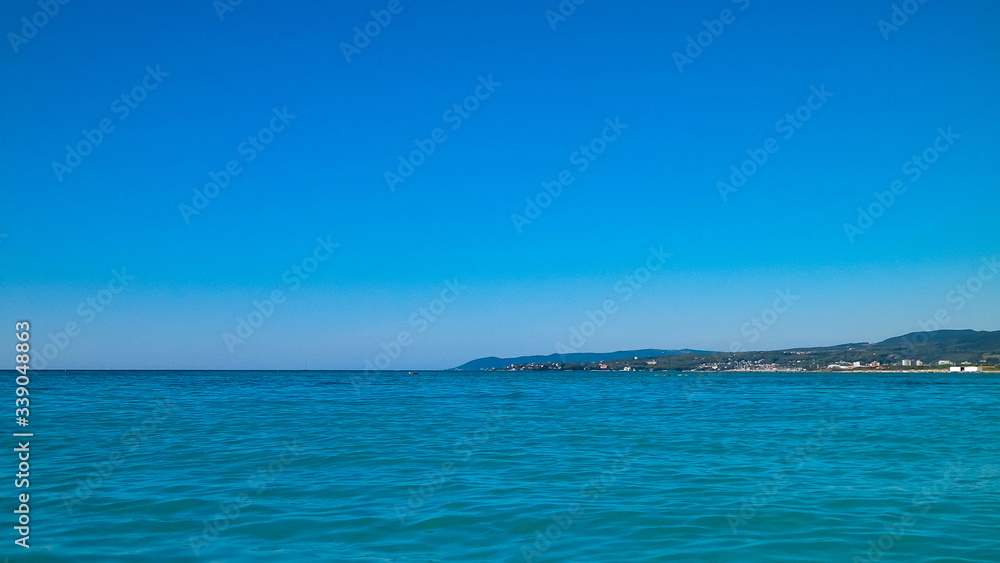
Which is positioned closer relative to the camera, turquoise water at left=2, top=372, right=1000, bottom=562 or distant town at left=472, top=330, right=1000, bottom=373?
turquoise water at left=2, top=372, right=1000, bottom=562

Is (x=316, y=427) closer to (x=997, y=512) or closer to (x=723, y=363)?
(x=997, y=512)

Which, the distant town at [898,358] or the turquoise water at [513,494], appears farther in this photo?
the distant town at [898,358]

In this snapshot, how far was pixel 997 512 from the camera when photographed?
10.1 meters

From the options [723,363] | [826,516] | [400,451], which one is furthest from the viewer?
[723,363]

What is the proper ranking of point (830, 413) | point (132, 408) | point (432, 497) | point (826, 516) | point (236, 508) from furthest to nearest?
point (132, 408) → point (830, 413) → point (432, 497) → point (236, 508) → point (826, 516)

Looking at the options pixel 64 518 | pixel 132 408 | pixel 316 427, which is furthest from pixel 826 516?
pixel 132 408

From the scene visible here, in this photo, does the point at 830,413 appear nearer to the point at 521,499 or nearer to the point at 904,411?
the point at 904,411

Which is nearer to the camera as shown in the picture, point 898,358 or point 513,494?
point 513,494

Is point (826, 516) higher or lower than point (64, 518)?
lower

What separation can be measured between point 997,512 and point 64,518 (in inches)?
564

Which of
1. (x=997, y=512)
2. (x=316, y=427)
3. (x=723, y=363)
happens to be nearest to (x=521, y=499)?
(x=997, y=512)

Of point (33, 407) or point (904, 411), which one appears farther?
point (33, 407)

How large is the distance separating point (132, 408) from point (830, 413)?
107 ft

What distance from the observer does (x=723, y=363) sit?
196 metres
